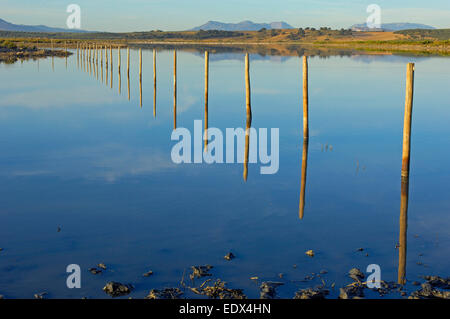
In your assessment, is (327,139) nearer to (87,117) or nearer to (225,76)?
(87,117)

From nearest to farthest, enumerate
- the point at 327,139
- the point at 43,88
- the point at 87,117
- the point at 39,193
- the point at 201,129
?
1. the point at 39,193
2. the point at 327,139
3. the point at 201,129
4. the point at 87,117
5. the point at 43,88

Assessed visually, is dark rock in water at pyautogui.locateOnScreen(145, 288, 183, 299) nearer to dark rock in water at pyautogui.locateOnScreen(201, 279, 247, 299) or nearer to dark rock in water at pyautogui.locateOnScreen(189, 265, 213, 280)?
dark rock in water at pyautogui.locateOnScreen(201, 279, 247, 299)

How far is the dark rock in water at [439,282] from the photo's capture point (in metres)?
7.51

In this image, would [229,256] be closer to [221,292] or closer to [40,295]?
[221,292]

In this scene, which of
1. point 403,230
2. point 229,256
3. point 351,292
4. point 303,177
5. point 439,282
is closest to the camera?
point 351,292

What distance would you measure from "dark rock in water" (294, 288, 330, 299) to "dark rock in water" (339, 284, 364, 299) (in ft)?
0.68

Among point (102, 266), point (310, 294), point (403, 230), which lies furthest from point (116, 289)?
point (403, 230)

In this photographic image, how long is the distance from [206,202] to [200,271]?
13.0 feet

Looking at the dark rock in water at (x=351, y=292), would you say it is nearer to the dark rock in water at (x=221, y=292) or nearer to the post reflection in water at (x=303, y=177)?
the dark rock in water at (x=221, y=292)

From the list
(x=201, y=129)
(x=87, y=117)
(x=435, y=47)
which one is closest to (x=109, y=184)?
(x=201, y=129)

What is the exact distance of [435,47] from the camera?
83.4 meters

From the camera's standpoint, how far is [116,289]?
Answer: 726 cm

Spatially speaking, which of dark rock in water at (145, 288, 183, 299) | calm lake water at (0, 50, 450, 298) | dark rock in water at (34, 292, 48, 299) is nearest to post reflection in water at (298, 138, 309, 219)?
calm lake water at (0, 50, 450, 298)
